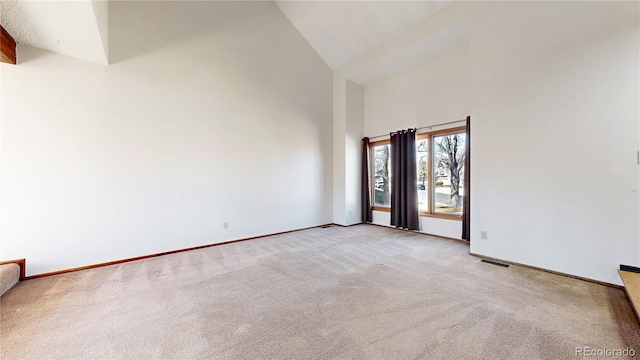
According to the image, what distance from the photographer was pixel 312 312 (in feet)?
6.28

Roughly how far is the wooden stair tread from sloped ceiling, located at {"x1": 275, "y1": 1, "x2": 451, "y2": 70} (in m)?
3.92

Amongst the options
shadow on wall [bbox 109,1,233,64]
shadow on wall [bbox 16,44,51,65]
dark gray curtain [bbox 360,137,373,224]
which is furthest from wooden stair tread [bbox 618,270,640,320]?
shadow on wall [bbox 16,44,51,65]

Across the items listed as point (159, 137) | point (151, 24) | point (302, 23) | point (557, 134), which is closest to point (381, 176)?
point (557, 134)

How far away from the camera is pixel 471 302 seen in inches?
80.4

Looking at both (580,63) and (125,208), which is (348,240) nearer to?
(125,208)

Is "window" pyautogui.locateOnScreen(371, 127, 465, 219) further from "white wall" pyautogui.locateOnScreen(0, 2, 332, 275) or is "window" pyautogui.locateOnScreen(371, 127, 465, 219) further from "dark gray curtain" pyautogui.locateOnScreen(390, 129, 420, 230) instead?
"white wall" pyautogui.locateOnScreen(0, 2, 332, 275)

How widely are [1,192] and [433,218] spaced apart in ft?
19.6

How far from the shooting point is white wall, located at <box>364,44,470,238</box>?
4.10 meters

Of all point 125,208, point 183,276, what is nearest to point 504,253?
point 183,276

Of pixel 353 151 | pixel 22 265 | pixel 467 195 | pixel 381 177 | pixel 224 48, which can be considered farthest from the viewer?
pixel 381 177

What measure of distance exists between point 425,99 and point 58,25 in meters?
5.17

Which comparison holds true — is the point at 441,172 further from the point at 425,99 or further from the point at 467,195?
the point at 425,99

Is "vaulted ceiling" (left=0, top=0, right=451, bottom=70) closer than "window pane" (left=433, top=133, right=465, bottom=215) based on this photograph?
Yes

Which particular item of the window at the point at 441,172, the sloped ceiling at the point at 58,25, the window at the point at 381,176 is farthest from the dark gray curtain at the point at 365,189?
the sloped ceiling at the point at 58,25
